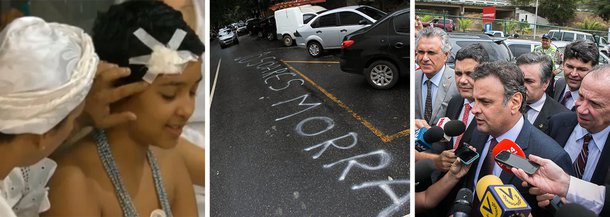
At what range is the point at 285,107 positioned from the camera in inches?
77.5

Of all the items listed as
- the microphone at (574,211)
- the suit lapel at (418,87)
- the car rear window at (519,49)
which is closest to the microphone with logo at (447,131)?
the suit lapel at (418,87)

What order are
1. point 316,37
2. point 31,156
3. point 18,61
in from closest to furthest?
point 18,61 < point 31,156 < point 316,37

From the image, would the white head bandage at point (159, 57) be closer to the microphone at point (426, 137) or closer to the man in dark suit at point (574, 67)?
the microphone at point (426, 137)

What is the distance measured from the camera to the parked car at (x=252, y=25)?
192 cm

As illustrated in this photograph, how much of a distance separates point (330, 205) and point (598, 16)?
1.22 meters

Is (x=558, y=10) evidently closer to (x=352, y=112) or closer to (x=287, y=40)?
(x=352, y=112)

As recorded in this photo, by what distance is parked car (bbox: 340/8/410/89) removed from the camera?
1.81 m

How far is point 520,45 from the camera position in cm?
172

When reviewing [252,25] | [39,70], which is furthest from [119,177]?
[252,25]

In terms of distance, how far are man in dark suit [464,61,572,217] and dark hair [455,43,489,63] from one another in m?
0.04

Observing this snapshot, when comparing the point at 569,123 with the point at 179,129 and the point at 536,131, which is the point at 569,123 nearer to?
the point at 536,131

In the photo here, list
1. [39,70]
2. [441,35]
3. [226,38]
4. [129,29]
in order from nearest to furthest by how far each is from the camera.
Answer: [39,70] < [129,29] < [441,35] < [226,38]

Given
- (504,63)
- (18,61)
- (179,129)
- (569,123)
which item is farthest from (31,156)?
(569,123)

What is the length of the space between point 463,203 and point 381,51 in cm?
66
